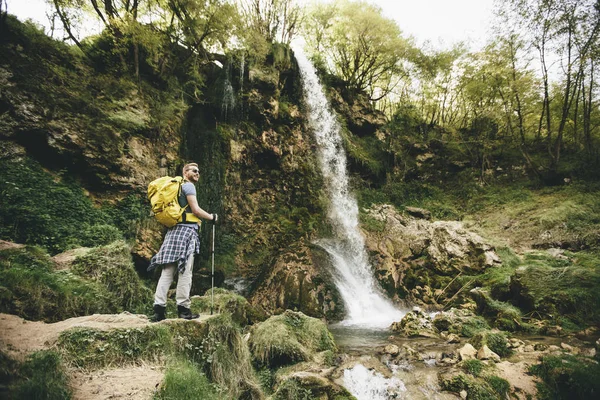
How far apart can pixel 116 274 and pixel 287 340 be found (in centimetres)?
340

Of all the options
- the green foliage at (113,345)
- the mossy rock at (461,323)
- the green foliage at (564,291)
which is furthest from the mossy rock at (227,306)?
the green foliage at (564,291)

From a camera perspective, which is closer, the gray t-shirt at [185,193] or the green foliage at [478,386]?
the gray t-shirt at [185,193]

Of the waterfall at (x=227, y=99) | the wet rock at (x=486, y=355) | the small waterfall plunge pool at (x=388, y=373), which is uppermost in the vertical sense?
the waterfall at (x=227, y=99)

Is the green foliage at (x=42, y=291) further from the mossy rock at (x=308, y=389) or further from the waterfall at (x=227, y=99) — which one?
the waterfall at (x=227, y=99)

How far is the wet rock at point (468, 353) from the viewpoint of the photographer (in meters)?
4.81

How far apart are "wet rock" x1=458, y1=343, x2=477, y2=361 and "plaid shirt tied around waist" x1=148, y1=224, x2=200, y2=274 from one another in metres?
4.74

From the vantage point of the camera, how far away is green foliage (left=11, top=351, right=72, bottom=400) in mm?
1852

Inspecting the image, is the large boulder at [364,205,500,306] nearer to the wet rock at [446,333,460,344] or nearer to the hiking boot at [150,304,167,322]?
the wet rock at [446,333,460,344]

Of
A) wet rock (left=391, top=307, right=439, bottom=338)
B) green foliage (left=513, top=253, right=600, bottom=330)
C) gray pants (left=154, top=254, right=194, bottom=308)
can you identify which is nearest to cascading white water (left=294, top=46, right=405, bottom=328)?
wet rock (left=391, top=307, right=439, bottom=338)

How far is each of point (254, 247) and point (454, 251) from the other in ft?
25.4

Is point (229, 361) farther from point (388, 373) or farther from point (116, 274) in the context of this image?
point (116, 274)

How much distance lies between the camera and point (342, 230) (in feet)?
45.2

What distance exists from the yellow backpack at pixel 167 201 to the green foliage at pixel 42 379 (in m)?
1.57

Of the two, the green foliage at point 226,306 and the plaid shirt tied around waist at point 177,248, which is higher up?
the plaid shirt tied around waist at point 177,248
